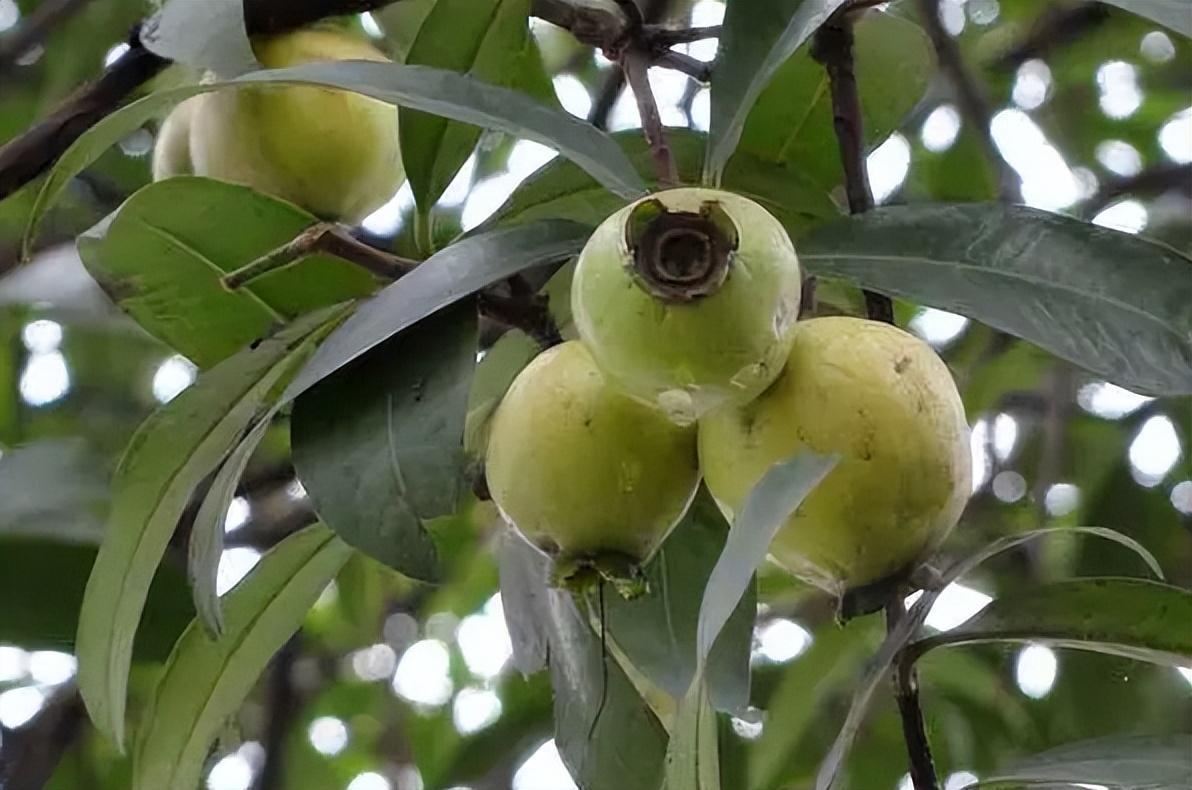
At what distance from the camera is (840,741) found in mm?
595

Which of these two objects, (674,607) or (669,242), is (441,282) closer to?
(669,242)

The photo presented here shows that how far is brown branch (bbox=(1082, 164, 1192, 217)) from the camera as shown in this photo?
1.16 meters

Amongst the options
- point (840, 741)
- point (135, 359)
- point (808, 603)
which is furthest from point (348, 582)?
point (840, 741)

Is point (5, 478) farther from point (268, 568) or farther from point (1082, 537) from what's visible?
point (1082, 537)

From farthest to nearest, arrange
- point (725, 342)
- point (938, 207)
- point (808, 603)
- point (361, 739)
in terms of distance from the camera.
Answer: point (361, 739) → point (808, 603) → point (938, 207) → point (725, 342)

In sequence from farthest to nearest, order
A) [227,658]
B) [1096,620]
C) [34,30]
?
[34,30]
[227,658]
[1096,620]

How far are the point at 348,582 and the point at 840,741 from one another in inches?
27.2

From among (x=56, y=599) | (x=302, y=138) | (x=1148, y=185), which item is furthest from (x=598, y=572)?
(x=1148, y=185)

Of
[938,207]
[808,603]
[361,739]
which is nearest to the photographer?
[938,207]

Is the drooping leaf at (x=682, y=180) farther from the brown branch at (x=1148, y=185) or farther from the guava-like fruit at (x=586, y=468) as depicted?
the brown branch at (x=1148, y=185)

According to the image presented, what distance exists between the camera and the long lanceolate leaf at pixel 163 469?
2.04 ft

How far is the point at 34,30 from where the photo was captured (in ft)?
3.62

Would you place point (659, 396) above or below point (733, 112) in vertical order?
below

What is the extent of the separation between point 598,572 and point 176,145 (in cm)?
36
